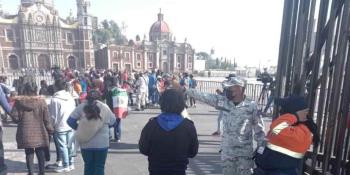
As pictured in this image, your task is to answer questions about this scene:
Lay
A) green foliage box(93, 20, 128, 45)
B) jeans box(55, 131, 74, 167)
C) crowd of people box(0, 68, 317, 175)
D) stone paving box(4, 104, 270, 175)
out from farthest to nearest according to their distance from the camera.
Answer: green foliage box(93, 20, 128, 45)
stone paving box(4, 104, 270, 175)
jeans box(55, 131, 74, 167)
crowd of people box(0, 68, 317, 175)

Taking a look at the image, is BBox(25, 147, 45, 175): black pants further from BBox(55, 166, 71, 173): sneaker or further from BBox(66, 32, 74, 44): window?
BBox(66, 32, 74, 44): window

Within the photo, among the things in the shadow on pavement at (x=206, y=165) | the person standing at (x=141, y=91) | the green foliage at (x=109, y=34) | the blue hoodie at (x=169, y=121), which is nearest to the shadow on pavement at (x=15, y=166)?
the shadow on pavement at (x=206, y=165)

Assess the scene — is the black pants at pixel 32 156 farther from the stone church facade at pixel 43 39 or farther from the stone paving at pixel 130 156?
the stone church facade at pixel 43 39

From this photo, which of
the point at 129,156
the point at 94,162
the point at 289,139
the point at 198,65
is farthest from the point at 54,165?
the point at 198,65

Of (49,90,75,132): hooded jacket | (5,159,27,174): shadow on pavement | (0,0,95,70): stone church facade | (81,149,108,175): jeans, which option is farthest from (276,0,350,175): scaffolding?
(0,0,95,70): stone church facade

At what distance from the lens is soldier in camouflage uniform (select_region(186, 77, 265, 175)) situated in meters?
3.14

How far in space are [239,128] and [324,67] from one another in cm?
113

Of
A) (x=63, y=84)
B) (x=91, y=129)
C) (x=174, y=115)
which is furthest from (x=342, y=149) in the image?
(x=63, y=84)

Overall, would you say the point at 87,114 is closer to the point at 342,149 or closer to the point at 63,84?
the point at 63,84

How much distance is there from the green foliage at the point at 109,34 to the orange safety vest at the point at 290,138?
78.1 meters

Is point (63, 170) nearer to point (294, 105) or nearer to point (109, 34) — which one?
point (294, 105)

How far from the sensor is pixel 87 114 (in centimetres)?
380

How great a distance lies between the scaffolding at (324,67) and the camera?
268 cm

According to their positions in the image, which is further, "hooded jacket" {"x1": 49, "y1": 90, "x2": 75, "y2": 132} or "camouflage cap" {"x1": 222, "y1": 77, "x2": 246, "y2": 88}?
"hooded jacket" {"x1": 49, "y1": 90, "x2": 75, "y2": 132}
